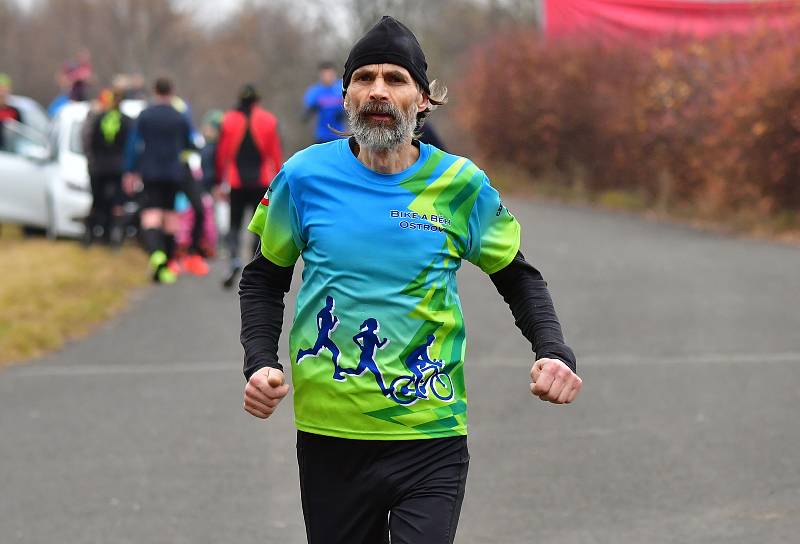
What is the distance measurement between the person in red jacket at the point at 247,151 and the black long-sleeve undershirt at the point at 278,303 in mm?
11119

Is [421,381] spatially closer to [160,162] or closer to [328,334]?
[328,334]

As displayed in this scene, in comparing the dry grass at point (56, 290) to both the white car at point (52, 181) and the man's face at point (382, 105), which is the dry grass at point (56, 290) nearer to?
the white car at point (52, 181)

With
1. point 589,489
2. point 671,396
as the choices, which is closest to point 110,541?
point 589,489

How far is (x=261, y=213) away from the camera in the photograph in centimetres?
411

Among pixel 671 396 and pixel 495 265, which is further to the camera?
pixel 671 396

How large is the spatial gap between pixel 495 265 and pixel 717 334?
319 inches

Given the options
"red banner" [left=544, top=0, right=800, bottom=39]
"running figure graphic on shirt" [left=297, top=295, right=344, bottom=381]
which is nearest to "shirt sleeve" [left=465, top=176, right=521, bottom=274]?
"running figure graphic on shirt" [left=297, top=295, right=344, bottom=381]

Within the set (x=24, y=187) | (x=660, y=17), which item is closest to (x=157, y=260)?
(x=24, y=187)

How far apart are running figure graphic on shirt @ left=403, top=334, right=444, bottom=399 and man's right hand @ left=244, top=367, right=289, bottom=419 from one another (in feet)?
1.06

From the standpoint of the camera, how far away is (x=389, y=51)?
155 inches

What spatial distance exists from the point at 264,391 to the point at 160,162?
11956mm

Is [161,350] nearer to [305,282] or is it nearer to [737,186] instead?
[305,282]

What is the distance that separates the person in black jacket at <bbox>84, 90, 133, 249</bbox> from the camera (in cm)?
1781

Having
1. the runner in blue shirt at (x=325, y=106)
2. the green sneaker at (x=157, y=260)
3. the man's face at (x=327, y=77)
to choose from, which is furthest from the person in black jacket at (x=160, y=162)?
the man's face at (x=327, y=77)
